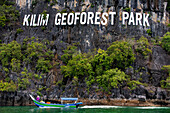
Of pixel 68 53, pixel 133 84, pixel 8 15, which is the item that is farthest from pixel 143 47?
pixel 8 15

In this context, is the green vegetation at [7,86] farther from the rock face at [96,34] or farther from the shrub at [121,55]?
the shrub at [121,55]

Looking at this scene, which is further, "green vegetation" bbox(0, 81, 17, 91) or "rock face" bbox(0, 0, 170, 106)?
"rock face" bbox(0, 0, 170, 106)

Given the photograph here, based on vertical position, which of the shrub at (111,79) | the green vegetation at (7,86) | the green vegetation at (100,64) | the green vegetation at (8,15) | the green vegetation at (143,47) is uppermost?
the green vegetation at (8,15)

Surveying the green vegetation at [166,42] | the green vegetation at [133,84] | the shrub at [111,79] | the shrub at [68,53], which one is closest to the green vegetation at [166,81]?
the green vegetation at [133,84]

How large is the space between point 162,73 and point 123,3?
15974 millimetres

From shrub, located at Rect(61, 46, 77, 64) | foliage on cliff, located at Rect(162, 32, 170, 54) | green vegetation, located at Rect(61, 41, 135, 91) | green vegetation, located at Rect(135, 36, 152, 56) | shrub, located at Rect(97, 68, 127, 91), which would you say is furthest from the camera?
shrub, located at Rect(61, 46, 77, 64)

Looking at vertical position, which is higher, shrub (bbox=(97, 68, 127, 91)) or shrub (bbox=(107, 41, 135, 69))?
shrub (bbox=(107, 41, 135, 69))

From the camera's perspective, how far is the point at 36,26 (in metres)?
51.4

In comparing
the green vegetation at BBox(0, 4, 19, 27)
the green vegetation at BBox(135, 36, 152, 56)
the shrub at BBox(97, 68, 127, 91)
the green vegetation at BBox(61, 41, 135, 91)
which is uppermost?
the green vegetation at BBox(0, 4, 19, 27)

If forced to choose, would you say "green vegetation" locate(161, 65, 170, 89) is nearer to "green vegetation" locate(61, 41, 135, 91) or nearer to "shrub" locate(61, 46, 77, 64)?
"green vegetation" locate(61, 41, 135, 91)

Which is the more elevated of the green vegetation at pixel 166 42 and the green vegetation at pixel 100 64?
the green vegetation at pixel 166 42

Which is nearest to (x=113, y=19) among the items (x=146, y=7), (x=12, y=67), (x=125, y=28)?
(x=125, y=28)

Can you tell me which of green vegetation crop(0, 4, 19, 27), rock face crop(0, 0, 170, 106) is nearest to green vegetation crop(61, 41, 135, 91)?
rock face crop(0, 0, 170, 106)

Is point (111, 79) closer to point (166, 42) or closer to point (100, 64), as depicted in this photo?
point (100, 64)
